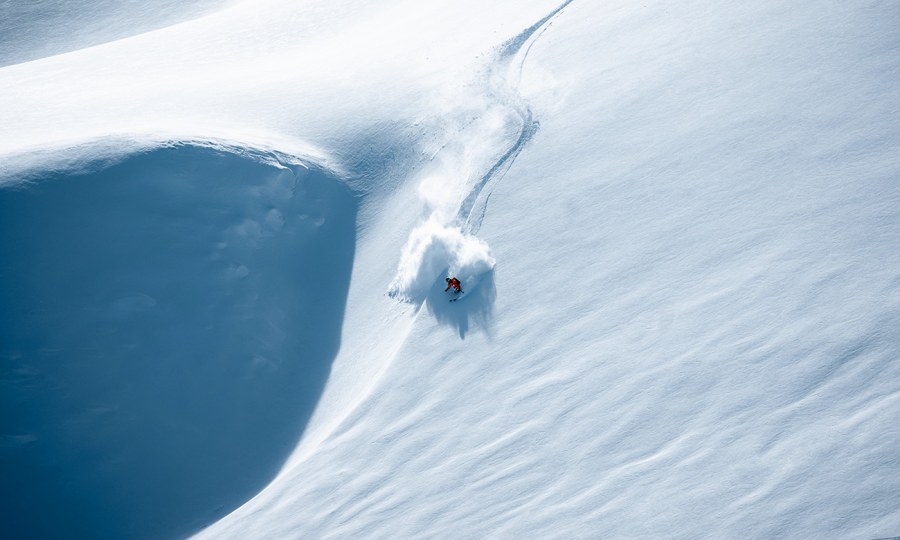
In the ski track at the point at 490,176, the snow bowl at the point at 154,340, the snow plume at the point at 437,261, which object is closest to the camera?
the ski track at the point at 490,176

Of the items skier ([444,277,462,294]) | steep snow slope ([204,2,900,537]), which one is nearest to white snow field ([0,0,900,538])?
steep snow slope ([204,2,900,537])

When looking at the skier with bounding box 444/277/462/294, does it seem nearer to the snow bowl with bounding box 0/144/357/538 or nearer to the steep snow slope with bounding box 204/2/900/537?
the steep snow slope with bounding box 204/2/900/537

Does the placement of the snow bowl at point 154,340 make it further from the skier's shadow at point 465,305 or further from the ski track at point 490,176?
the skier's shadow at point 465,305

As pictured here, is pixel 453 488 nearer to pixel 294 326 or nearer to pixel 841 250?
pixel 294 326

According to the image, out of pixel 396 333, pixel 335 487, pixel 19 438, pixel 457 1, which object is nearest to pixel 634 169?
pixel 396 333

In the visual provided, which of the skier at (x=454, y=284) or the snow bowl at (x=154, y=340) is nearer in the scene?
the snow bowl at (x=154, y=340)

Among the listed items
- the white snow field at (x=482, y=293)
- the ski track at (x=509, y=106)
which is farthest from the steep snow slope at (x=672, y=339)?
the ski track at (x=509, y=106)
